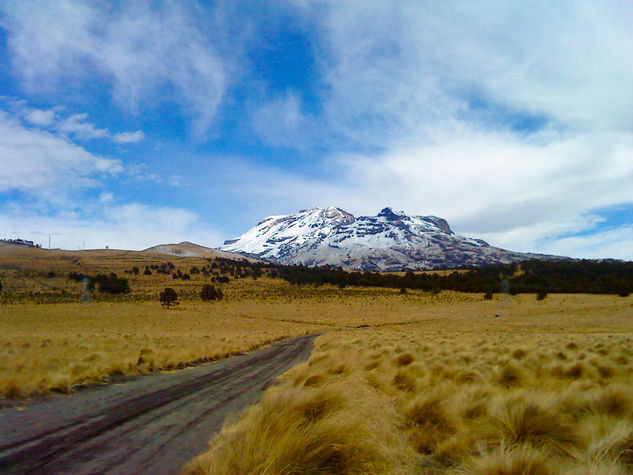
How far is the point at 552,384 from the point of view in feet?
25.4

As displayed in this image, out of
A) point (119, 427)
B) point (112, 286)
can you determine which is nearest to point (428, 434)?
point (119, 427)

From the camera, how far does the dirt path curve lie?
4316 millimetres

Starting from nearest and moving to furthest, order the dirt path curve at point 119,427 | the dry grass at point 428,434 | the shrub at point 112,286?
the dry grass at point 428,434
the dirt path curve at point 119,427
the shrub at point 112,286

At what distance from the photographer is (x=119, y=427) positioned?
5.77m

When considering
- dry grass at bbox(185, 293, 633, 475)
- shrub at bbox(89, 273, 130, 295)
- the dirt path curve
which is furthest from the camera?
shrub at bbox(89, 273, 130, 295)

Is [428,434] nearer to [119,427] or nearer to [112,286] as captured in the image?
[119,427]

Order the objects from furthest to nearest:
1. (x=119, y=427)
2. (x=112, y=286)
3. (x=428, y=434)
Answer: (x=112, y=286)
(x=119, y=427)
(x=428, y=434)

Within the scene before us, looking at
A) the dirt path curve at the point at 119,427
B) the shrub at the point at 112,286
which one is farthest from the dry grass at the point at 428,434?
the shrub at the point at 112,286

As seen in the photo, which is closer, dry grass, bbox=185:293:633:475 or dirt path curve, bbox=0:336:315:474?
dry grass, bbox=185:293:633:475

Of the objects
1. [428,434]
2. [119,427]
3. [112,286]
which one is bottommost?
[112,286]

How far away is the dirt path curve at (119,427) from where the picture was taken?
14.2 ft

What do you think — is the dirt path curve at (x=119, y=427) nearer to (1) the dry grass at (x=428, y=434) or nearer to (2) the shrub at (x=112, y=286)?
(1) the dry grass at (x=428, y=434)

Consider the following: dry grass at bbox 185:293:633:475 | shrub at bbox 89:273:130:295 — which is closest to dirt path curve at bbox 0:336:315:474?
dry grass at bbox 185:293:633:475

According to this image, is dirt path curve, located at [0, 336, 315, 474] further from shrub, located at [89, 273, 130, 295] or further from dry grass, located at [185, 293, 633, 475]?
shrub, located at [89, 273, 130, 295]
